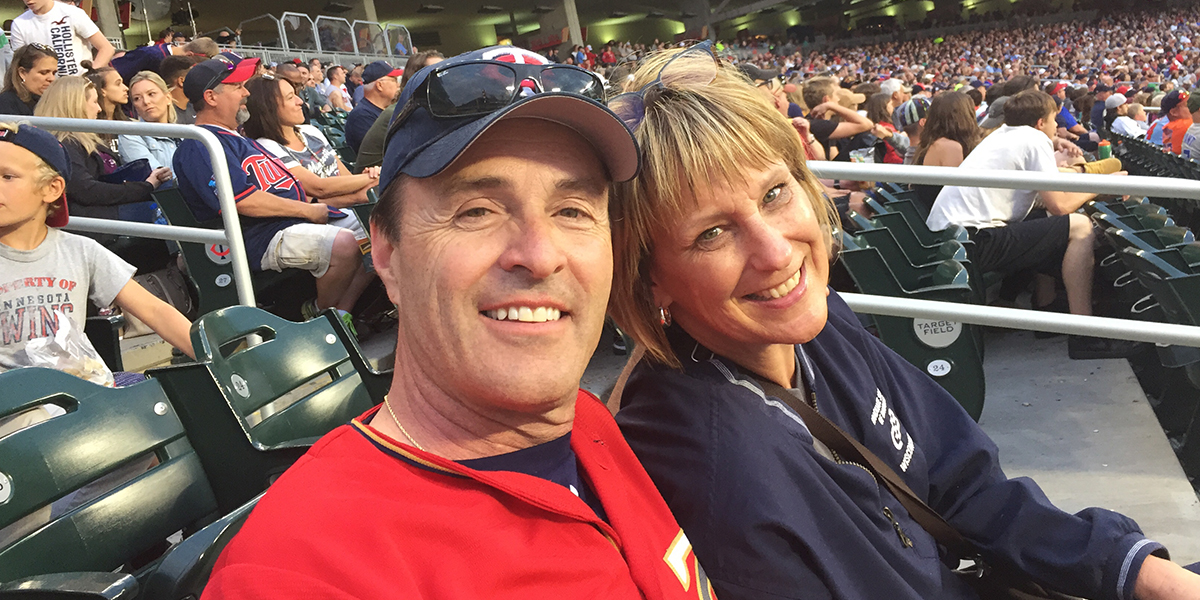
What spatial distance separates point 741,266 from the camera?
1.27 meters

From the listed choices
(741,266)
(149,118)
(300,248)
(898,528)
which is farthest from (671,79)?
(149,118)

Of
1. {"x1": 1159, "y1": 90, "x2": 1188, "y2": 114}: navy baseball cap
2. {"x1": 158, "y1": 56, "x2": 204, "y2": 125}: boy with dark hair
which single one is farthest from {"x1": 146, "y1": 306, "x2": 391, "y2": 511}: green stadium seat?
{"x1": 1159, "y1": 90, "x2": 1188, "y2": 114}: navy baseball cap

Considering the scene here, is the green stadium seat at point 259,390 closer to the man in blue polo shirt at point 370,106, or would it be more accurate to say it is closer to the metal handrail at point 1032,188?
the metal handrail at point 1032,188

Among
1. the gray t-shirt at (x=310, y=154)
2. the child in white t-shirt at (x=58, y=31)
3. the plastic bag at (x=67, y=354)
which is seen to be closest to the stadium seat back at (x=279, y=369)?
the plastic bag at (x=67, y=354)

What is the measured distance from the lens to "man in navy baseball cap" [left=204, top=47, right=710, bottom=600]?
0.92 m

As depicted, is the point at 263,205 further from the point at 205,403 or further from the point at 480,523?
the point at 480,523

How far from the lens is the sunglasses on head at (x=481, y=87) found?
101 centimetres

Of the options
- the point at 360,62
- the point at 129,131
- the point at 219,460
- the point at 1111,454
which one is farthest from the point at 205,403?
the point at 360,62

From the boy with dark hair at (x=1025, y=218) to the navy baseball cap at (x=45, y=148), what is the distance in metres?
3.68

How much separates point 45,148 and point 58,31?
4.89 m

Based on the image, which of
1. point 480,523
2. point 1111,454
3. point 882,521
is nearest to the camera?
point 480,523

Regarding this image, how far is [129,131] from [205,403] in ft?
5.79

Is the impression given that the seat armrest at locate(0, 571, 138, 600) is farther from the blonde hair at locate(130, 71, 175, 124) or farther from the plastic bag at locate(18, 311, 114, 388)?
the blonde hair at locate(130, 71, 175, 124)

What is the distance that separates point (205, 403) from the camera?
2.02 m
